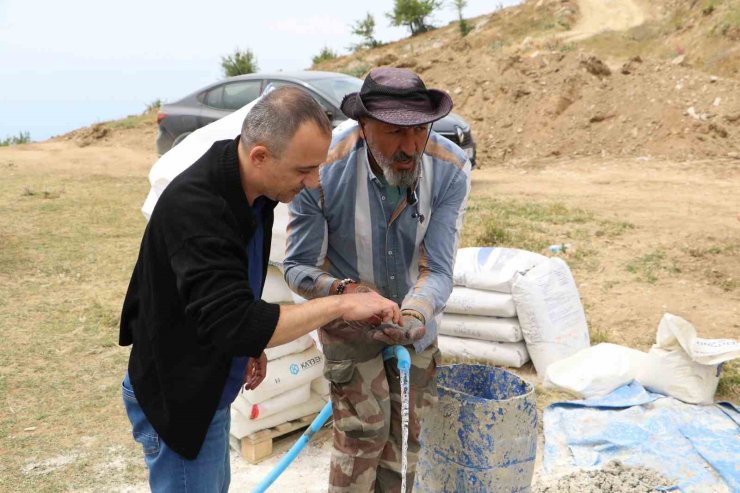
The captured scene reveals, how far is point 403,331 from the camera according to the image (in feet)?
7.42

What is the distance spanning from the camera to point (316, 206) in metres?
2.41

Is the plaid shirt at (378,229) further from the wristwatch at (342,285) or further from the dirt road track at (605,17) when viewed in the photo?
the dirt road track at (605,17)

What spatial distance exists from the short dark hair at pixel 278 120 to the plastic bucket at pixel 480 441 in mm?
1227

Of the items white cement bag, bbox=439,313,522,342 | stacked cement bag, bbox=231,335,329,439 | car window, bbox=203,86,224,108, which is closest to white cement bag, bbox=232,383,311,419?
stacked cement bag, bbox=231,335,329,439

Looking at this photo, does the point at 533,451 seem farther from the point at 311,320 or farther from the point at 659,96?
the point at 659,96

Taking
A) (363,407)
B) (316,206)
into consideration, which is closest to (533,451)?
(363,407)

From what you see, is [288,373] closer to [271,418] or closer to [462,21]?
[271,418]

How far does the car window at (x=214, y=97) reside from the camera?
10023mm

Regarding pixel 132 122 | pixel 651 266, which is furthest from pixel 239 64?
pixel 651 266

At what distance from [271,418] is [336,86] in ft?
20.3

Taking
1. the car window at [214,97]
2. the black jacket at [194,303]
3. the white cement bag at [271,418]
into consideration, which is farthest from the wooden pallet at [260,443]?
the car window at [214,97]

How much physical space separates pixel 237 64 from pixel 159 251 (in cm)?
2240

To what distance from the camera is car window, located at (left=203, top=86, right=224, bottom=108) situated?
10.0m

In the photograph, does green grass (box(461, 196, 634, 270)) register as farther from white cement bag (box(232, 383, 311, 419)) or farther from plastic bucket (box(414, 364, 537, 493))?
plastic bucket (box(414, 364, 537, 493))
